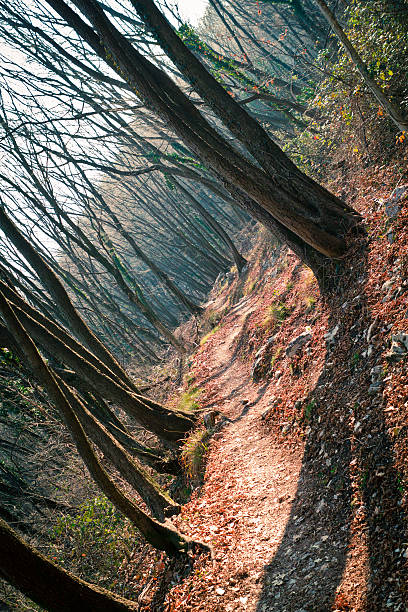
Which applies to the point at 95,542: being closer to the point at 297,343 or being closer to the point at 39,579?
the point at 39,579

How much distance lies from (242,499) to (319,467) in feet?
4.37

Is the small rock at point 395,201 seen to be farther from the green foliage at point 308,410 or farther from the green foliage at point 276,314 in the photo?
the green foliage at point 276,314

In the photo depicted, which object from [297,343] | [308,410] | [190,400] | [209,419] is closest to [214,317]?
[190,400]

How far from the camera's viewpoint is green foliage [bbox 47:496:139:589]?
23.9ft

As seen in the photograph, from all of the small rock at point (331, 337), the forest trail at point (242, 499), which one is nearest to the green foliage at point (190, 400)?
the forest trail at point (242, 499)

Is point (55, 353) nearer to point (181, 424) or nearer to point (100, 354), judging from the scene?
point (100, 354)

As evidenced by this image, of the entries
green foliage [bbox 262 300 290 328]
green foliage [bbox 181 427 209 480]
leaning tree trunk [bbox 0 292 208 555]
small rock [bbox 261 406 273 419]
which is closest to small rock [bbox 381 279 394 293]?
small rock [bbox 261 406 273 419]

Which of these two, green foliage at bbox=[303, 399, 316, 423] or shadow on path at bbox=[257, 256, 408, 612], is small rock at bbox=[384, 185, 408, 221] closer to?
shadow on path at bbox=[257, 256, 408, 612]

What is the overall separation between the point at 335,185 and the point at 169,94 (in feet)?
13.3

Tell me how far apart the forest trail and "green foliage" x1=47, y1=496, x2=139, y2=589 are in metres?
2.15

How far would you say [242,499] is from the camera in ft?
17.6

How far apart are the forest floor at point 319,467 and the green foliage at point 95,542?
1943 mm

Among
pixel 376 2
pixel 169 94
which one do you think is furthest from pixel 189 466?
pixel 376 2

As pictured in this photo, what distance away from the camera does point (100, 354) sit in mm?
7410
